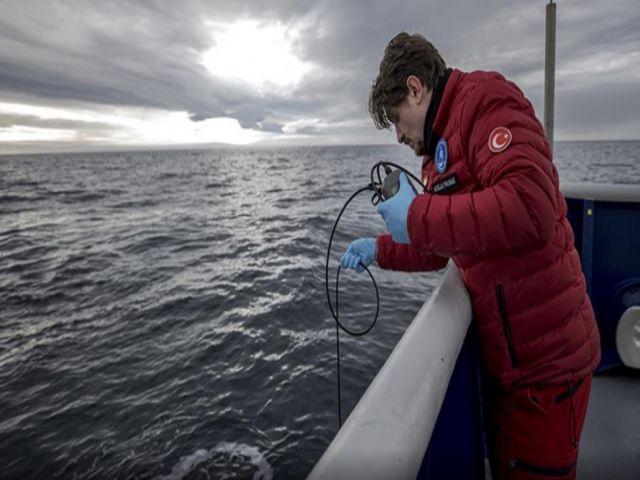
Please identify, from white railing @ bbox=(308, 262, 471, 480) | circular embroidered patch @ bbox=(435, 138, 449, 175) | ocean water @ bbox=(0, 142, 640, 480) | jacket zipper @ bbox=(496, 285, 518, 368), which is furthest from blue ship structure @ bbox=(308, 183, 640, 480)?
ocean water @ bbox=(0, 142, 640, 480)

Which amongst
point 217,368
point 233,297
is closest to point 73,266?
point 233,297

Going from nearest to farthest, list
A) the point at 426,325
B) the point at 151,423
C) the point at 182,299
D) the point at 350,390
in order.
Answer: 1. the point at 426,325
2. the point at 151,423
3. the point at 350,390
4. the point at 182,299

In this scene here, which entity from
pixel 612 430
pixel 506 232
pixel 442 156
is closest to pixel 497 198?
pixel 506 232

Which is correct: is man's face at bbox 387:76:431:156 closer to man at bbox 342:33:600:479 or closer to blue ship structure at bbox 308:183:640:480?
man at bbox 342:33:600:479

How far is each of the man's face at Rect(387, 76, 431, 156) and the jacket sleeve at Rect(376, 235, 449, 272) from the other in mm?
572

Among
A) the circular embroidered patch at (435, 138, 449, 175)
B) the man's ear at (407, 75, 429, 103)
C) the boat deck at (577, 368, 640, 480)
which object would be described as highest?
the man's ear at (407, 75, 429, 103)

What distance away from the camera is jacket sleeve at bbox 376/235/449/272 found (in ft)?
6.91

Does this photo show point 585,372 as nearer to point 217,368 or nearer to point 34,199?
point 217,368

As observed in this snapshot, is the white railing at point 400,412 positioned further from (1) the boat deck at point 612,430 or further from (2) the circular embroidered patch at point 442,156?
(1) the boat deck at point 612,430

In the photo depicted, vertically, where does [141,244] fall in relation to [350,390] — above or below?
above

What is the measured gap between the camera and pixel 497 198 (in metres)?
1.19

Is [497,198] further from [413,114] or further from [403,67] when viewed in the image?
[403,67]

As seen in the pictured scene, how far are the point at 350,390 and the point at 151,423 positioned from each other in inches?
90.0

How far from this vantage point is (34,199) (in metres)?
23.0
